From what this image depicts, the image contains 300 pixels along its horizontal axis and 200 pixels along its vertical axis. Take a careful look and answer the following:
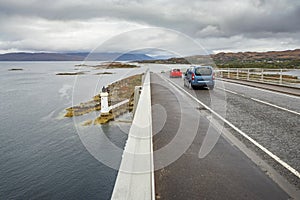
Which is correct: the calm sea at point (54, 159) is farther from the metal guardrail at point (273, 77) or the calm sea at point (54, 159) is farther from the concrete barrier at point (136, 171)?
the metal guardrail at point (273, 77)

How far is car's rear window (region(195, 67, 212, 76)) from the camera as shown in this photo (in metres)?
21.6

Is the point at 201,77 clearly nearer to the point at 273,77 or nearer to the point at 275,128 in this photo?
the point at 273,77

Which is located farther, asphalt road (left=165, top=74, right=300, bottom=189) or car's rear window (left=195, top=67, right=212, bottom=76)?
car's rear window (left=195, top=67, right=212, bottom=76)

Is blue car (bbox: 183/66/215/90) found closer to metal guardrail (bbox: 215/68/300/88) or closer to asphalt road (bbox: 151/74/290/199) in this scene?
metal guardrail (bbox: 215/68/300/88)

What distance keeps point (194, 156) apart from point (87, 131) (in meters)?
11.1

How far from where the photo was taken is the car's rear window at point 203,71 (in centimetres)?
2156

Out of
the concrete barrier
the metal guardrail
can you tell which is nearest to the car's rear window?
the metal guardrail

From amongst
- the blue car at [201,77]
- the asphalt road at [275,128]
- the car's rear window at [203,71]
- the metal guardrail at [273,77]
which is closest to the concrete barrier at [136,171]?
the asphalt road at [275,128]

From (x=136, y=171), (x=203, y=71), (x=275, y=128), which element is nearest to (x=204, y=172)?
(x=136, y=171)

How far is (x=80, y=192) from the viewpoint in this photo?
8406 mm

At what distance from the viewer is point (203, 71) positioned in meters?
21.8

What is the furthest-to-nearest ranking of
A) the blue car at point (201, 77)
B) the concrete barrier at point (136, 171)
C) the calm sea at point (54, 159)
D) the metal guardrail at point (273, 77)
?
1. the metal guardrail at point (273, 77)
2. the blue car at point (201, 77)
3. the calm sea at point (54, 159)
4. the concrete barrier at point (136, 171)

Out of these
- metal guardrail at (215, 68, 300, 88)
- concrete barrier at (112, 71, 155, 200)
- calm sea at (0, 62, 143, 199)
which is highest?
metal guardrail at (215, 68, 300, 88)

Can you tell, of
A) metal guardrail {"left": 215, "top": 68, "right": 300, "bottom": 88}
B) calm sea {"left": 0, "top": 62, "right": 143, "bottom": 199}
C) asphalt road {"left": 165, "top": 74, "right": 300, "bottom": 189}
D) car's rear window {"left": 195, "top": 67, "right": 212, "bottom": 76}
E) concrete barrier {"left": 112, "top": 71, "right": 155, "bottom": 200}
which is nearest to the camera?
concrete barrier {"left": 112, "top": 71, "right": 155, "bottom": 200}
